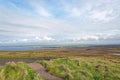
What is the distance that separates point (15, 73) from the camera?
1355 cm

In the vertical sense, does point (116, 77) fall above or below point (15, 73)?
below

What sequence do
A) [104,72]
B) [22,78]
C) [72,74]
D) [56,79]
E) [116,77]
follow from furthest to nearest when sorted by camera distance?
[104,72] → [116,77] → [72,74] → [56,79] → [22,78]

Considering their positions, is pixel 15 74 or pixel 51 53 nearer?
pixel 15 74

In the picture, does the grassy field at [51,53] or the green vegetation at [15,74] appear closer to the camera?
the green vegetation at [15,74]

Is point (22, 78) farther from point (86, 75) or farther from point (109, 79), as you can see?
point (109, 79)

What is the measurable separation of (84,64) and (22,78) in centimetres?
1184

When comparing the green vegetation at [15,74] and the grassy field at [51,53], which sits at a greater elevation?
the green vegetation at [15,74]

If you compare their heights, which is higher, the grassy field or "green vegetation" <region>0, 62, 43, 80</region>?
"green vegetation" <region>0, 62, 43, 80</region>

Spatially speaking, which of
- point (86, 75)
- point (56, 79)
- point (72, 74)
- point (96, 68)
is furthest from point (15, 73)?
point (96, 68)

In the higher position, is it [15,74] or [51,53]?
[15,74]

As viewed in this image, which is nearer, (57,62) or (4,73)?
(4,73)

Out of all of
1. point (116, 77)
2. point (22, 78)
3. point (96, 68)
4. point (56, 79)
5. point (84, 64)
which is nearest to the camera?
point (22, 78)

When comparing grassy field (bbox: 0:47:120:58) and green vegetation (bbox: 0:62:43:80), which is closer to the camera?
green vegetation (bbox: 0:62:43:80)

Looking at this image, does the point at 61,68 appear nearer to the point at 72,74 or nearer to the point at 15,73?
the point at 72,74
